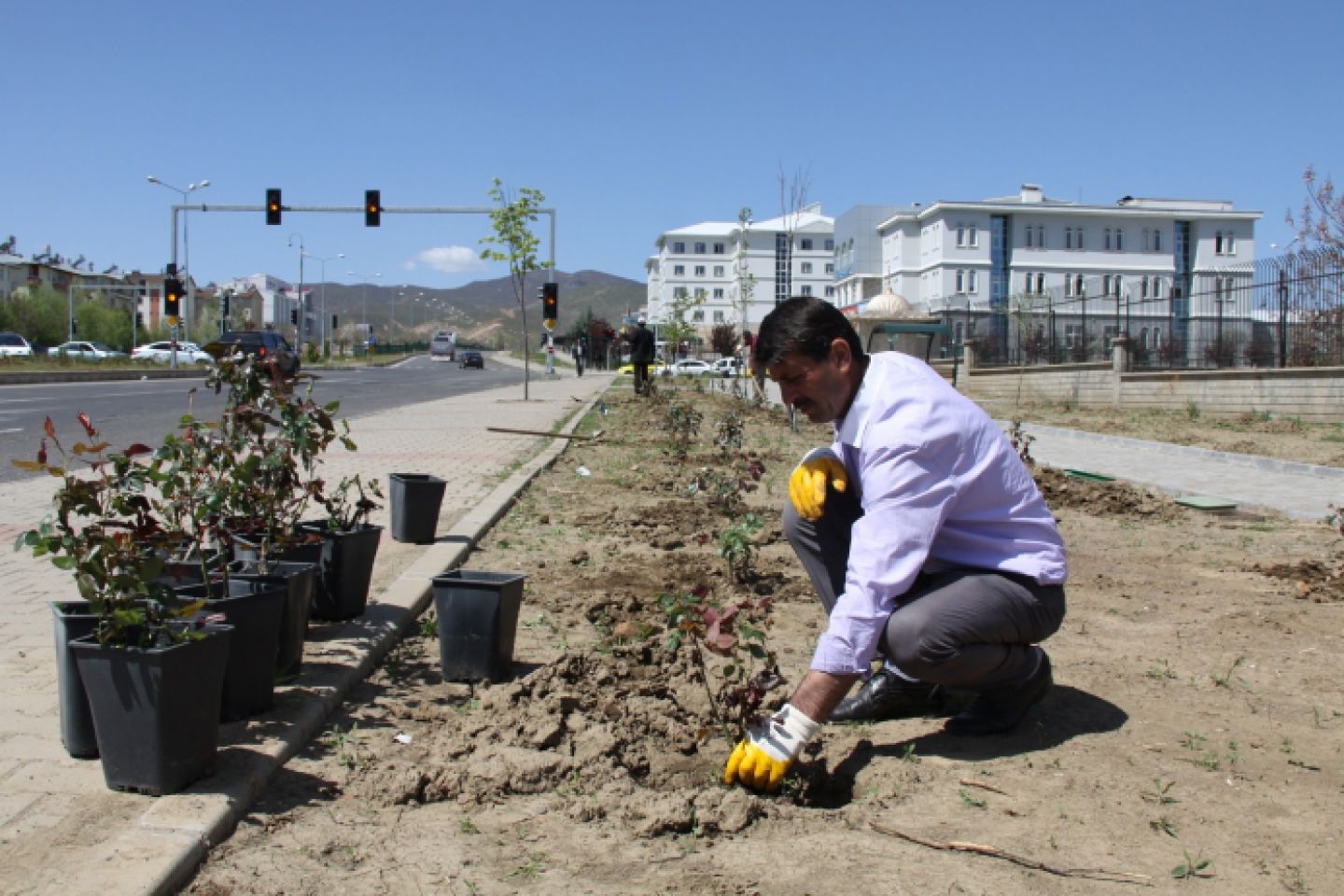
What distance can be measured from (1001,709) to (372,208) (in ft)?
105

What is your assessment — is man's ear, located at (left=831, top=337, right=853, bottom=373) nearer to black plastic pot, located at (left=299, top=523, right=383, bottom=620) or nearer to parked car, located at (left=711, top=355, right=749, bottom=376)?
black plastic pot, located at (left=299, top=523, right=383, bottom=620)

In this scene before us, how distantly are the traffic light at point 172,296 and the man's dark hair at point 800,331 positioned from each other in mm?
36353

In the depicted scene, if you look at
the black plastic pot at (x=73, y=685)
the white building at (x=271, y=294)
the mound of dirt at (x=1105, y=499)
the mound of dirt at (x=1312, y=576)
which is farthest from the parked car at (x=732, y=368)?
the white building at (x=271, y=294)

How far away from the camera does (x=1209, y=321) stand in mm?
21547

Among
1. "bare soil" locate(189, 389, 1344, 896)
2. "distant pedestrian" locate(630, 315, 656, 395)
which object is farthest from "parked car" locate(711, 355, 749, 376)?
"bare soil" locate(189, 389, 1344, 896)

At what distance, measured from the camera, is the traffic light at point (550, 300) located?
26469mm

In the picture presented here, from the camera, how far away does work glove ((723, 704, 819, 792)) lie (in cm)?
290

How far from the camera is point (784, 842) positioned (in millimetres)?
2721

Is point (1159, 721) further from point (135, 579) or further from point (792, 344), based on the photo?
point (135, 579)

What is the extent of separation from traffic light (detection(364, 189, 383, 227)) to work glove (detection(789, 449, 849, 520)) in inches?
1241

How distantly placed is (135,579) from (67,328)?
3768 inches

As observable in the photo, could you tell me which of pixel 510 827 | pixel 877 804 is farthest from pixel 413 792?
pixel 877 804

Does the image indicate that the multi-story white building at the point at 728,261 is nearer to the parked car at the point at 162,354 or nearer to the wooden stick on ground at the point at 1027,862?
the parked car at the point at 162,354

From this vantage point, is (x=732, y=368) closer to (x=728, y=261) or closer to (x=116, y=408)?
(x=116, y=408)
